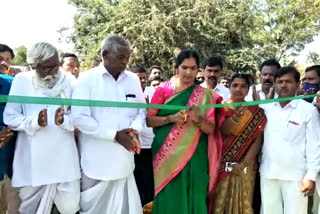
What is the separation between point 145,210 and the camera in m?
4.35

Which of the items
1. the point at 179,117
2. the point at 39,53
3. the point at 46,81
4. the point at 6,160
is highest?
the point at 39,53

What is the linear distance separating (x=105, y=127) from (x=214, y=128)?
106cm

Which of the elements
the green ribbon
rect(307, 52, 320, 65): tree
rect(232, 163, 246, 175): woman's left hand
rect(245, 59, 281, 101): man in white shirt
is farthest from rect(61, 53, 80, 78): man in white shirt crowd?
rect(307, 52, 320, 65): tree

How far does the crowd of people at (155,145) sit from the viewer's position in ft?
11.2

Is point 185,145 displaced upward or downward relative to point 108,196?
upward

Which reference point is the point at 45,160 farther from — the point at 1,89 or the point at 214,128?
the point at 214,128

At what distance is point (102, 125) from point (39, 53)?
0.81 metres

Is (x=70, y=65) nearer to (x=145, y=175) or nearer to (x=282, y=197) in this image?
(x=145, y=175)

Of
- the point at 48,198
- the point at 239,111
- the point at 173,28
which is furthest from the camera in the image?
the point at 173,28

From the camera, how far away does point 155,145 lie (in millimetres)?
3889

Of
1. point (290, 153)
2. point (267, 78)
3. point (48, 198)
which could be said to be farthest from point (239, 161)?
point (48, 198)

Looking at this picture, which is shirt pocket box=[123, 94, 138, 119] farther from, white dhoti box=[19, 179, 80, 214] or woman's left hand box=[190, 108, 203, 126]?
white dhoti box=[19, 179, 80, 214]

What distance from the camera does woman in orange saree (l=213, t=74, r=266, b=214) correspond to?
3895 mm

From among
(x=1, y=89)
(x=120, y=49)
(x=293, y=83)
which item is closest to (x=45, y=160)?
(x=1, y=89)
